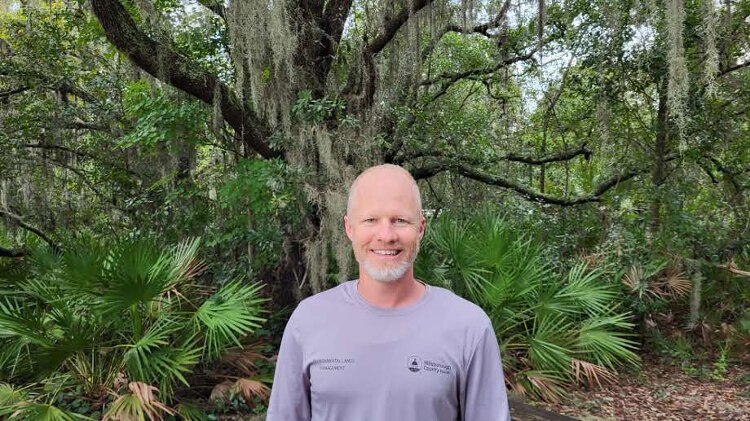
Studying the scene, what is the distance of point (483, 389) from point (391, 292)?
302 millimetres

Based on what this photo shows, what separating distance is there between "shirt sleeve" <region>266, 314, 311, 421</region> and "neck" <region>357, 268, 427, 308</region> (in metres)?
0.21

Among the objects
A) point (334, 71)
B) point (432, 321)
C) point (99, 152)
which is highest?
point (334, 71)

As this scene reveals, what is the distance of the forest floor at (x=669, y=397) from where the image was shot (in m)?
4.73

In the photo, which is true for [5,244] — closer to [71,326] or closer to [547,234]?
[71,326]

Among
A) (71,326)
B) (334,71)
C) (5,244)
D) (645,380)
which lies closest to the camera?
(71,326)

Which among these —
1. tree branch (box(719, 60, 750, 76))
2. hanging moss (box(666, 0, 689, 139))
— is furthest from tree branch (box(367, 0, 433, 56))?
tree branch (box(719, 60, 750, 76))

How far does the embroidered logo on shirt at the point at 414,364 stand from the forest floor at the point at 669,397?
4037 mm

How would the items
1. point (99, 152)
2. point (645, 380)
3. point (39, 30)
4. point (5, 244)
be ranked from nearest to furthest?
point (645, 380) → point (39, 30) → point (99, 152) → point (5, 244)

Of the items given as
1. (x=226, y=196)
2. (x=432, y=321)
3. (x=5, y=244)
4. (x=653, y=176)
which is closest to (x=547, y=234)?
(x=653, y=176)

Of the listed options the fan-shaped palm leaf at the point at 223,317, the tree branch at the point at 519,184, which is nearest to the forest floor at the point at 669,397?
the tree branch at the point at 519,184

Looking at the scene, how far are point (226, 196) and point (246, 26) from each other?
1.66m

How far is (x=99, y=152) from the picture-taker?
788cm

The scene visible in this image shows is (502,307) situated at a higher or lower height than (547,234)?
lower

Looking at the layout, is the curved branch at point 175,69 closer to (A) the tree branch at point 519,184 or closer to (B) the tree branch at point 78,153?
(A) the tree branch at point 519,184
